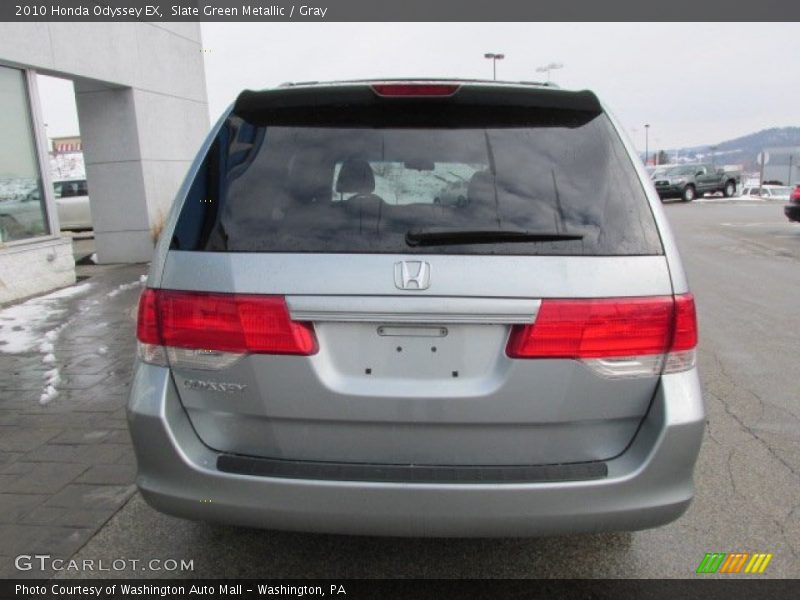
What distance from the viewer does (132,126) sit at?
10258mm

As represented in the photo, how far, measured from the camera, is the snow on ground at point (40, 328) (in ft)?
17.4

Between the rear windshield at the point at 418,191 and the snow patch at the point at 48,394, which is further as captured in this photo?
the snow patch at the point at 48,394

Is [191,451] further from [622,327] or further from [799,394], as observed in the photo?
[799,394]

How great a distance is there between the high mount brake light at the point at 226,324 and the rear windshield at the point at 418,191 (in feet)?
0.58

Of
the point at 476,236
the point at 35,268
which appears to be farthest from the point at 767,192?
the point at 476,236

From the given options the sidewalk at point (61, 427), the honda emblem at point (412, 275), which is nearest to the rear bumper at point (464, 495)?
the honda emblem at point (412, 275)

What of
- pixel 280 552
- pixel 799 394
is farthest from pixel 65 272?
pixel 799 394

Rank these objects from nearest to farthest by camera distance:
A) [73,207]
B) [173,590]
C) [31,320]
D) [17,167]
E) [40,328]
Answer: [173,590] < [40,328] < [31,320] < [17,167] < [73,207]

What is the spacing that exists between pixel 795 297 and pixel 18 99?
32.6ft

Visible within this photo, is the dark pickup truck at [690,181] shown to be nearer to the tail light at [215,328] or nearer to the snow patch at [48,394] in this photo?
the snow patch at [48,394]

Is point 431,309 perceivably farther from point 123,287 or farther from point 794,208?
point 794,208

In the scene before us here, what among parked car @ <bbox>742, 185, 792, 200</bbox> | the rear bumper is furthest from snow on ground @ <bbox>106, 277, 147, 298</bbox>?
parked car @ <bbox>742, 185, 792, 200</bbox>

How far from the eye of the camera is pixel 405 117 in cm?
229

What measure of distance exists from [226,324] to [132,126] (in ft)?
30.7
